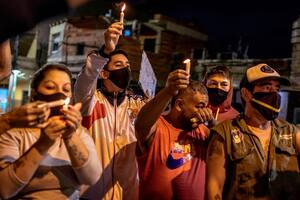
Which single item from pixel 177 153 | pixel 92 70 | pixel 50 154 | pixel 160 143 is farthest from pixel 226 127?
pixel 50 154

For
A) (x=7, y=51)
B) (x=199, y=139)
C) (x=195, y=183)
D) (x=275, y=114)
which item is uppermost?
(x=7, y=51)

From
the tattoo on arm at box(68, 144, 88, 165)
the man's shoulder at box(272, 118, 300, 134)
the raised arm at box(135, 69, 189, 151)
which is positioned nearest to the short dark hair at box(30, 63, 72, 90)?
the tattoo on arm at box(68, 144, 88, 165)

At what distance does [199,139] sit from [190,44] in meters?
32.3

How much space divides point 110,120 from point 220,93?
145 centimetres

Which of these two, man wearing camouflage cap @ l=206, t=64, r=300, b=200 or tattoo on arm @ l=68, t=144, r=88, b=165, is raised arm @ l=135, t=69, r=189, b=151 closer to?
man wearing camouflage cap @ l=206, t=64, r=300, b=200

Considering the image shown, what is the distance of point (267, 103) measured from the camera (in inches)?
145

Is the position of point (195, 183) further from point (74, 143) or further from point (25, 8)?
point (25, 8)

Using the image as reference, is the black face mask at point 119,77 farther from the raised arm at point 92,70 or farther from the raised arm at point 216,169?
the raised arm at point 216,169

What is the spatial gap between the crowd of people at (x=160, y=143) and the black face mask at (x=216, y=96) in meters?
A: 0.56

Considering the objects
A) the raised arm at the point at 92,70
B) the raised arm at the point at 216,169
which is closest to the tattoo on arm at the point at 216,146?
the raised arm at the point at 216,169

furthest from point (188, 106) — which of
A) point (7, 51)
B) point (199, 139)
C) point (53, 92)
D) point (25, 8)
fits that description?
point (25, 8)

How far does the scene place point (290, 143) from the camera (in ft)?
12.0

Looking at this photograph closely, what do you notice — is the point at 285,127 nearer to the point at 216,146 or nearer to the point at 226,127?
the point at 226,127

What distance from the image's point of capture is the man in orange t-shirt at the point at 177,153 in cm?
377
